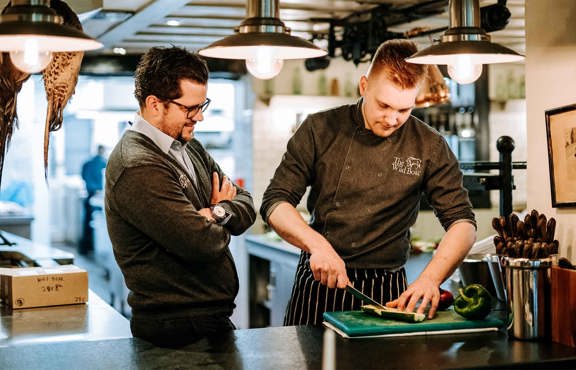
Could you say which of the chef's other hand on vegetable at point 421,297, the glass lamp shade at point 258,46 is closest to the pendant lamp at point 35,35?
the glass lamp shade at point 258,46

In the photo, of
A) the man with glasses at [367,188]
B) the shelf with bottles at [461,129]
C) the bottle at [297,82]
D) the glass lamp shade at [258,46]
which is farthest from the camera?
the shelf with bottles at [461,129]

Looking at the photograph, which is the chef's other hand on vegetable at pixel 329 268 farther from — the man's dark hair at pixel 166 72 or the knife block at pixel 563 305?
the man's dark hair at pixel 166 72

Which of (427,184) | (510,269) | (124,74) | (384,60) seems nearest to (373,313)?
(510,269)

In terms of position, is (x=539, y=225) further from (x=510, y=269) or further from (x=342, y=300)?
A: (x=342, y=300)

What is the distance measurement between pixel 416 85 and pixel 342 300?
864 mm

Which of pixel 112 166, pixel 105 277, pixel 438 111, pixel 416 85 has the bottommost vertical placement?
pixel 105 277

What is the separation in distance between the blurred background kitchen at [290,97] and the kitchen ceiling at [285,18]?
11mm

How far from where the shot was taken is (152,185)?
2.79 metres

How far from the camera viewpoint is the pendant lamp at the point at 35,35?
6.83 ft

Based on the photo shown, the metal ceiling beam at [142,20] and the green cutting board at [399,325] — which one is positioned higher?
the metal ceiling beam at [142,20]

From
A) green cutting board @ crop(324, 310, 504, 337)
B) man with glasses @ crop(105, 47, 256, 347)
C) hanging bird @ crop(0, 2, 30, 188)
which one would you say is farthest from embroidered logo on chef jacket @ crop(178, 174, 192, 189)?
hanging bird @ crop(0, 2, 30, 188)

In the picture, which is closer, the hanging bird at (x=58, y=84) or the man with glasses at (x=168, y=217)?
the man with glasses at (x=168, y=217)

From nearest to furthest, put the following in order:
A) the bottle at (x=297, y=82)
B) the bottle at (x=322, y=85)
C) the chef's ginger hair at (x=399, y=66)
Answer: the chef's ginger hair at (x=399, y=66) < the bottle at (x=297, y=82) < the bottle at (x=322, y=85)

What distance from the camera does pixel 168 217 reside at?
2.77 metres
